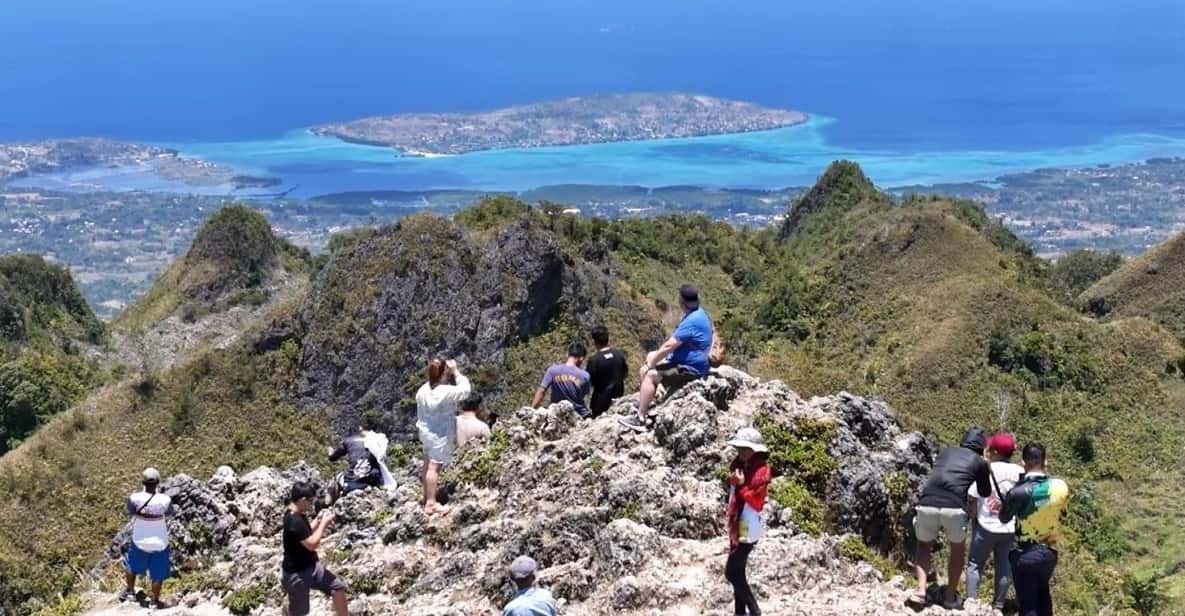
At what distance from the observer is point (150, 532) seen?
13258mm

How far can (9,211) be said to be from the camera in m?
176

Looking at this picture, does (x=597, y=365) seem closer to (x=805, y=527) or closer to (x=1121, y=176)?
(x=805, y=527)

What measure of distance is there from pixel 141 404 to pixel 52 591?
15.3 metres

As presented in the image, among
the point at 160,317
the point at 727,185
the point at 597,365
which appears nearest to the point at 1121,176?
the point at 727,185

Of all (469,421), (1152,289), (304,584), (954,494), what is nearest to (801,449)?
(954,494)

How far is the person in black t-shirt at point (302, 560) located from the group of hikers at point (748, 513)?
0.01 meters

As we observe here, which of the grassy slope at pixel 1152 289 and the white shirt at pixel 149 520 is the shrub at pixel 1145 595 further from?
the grassy slope at pixel 1152 289

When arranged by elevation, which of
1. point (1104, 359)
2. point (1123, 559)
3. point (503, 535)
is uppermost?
point (503, 535)

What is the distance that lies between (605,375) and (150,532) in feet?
19.9

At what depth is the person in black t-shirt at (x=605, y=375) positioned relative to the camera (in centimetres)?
1544

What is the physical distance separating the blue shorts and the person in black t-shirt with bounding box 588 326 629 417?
5.80 meters

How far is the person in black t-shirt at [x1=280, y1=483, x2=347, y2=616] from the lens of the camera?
36.4 feet

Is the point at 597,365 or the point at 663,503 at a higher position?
the point at 597,365

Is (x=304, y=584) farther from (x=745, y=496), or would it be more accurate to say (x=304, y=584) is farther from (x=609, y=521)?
(x=745, y=496)
